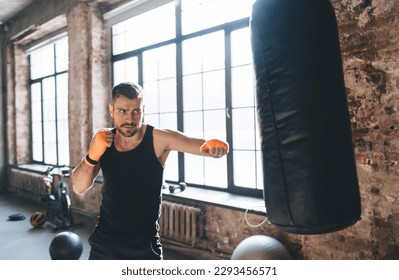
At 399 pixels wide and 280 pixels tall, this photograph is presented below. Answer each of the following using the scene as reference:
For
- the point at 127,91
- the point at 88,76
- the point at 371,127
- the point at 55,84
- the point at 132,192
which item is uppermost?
the point at 55,84

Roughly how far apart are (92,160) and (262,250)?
142cm

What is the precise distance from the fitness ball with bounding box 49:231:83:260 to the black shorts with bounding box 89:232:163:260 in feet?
5.47

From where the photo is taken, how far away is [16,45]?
7.32 meters

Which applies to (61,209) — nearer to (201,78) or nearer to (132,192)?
(201,78)

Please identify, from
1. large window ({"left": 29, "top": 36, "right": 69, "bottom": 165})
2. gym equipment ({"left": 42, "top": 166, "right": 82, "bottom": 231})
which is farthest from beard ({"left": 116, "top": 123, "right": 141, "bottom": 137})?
large window ({"left": 29, "top": 36, "right": 69, "bottom": 165})

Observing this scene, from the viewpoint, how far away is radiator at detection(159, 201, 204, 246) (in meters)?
3.36

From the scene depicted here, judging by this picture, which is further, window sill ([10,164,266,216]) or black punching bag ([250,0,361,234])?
window sill ([10,164,266,216])

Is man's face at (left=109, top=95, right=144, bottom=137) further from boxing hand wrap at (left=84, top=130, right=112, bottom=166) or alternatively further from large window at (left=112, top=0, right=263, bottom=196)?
large window at (left=112, top=0, right=263, bottom=196)

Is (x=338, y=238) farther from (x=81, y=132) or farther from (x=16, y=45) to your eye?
(x=16, y=45)

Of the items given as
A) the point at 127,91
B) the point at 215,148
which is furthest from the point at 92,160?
the point at 215,148

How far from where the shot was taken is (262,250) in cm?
242

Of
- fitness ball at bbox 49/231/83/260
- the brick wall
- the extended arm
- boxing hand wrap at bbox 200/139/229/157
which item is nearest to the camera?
boxing hand wrap at bbox 200/139/229/157

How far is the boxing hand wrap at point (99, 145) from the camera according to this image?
5.49 ft

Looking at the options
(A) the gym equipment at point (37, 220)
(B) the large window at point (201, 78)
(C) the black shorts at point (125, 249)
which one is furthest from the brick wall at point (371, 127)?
(A) the gym equipment at point (37, 220)
